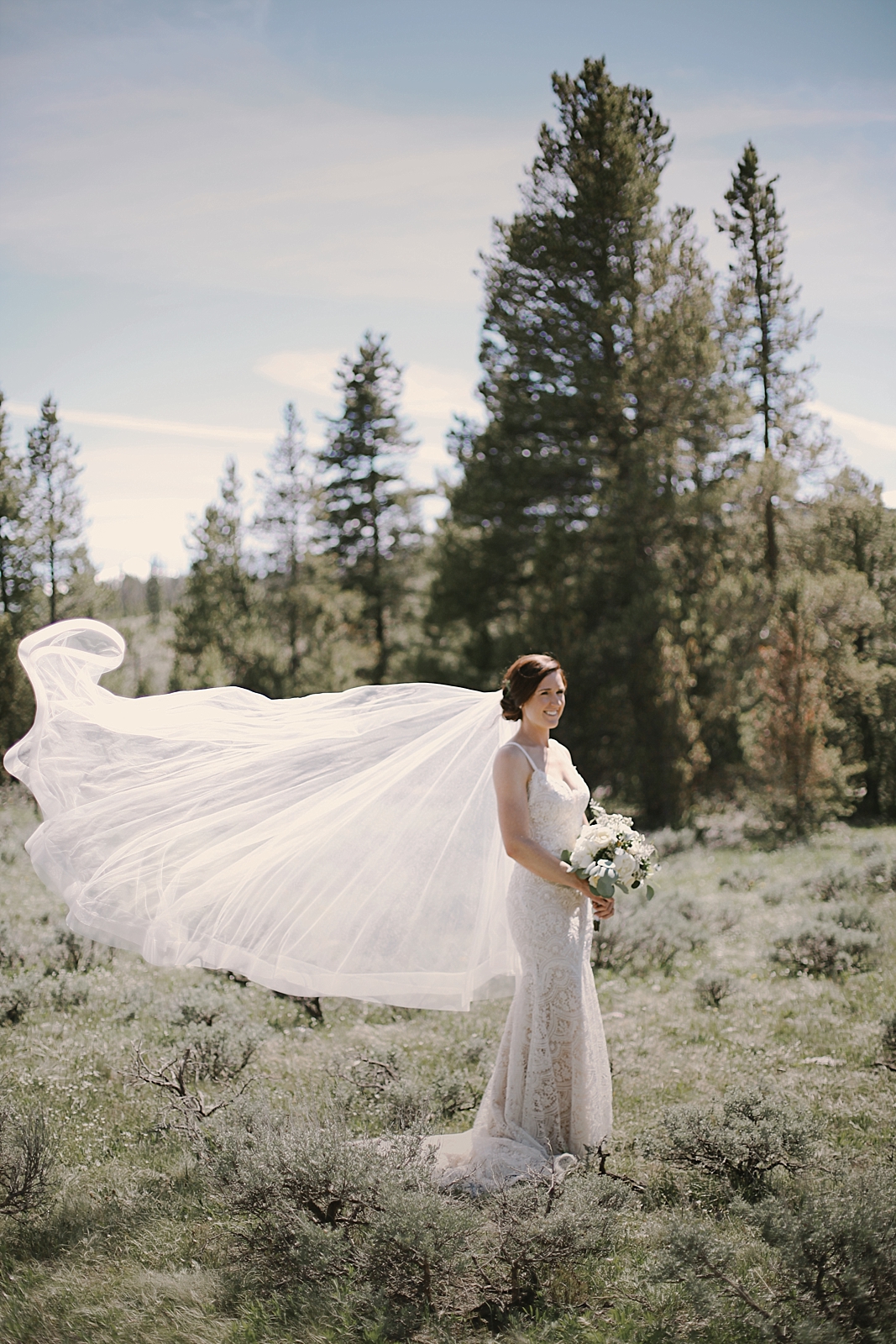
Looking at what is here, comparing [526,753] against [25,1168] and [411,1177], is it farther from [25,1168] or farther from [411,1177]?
[25,1168]

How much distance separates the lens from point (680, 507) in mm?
19797

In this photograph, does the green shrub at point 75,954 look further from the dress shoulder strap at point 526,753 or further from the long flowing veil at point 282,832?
the dress shoulder strap at point 526,753

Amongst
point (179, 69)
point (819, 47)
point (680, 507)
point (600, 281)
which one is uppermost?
point (600, 281)

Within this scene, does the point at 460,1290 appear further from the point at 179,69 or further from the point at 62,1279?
the point at 179,69

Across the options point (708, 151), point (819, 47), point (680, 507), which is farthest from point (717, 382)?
point (819, 47)

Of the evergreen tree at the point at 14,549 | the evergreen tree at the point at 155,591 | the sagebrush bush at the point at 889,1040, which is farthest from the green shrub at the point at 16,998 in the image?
the evergreen tree at the point at 155,591

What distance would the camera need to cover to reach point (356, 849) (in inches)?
185

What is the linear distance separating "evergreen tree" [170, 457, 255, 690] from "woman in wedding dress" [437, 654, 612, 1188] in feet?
67.8

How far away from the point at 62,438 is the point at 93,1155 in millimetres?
27782

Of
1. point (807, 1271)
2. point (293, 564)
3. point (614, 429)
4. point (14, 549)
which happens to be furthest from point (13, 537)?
point (807, 1271)

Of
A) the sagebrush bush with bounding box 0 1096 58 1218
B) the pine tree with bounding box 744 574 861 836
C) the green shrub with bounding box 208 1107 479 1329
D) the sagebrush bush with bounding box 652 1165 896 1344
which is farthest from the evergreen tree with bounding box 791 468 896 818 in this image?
the sagebrush bush with bounding box 0 1096 58 1218

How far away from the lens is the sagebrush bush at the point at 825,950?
299 inches

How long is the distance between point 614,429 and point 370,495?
14.2m

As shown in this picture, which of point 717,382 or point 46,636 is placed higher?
point 717,382
